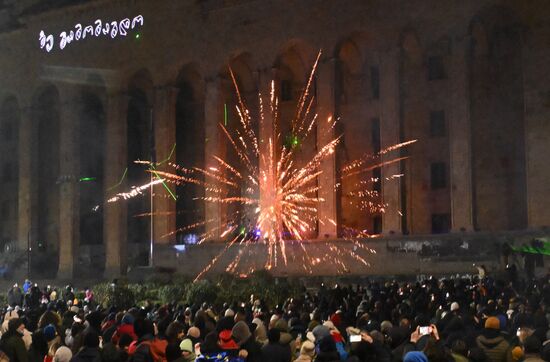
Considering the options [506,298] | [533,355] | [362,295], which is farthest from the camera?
[362,295]

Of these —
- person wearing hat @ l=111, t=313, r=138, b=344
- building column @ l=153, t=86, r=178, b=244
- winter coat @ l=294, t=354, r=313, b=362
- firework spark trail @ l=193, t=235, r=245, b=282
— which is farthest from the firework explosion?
winter coat @ l=294, t=354, r=313, b=362

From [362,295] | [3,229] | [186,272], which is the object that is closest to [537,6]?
[362,295]

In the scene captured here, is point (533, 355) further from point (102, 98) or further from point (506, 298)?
point (102, 98)

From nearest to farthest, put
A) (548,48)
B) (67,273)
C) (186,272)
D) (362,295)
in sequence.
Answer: (362,295) < (548,48) < (186,272) < (67,273)

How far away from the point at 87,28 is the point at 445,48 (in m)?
20.2

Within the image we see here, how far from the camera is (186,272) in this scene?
43.5m

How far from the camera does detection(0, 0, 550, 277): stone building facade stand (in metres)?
37.3

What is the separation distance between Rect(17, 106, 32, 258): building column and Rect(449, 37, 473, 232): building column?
25983mm

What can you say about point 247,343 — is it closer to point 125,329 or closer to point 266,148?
point 125,329

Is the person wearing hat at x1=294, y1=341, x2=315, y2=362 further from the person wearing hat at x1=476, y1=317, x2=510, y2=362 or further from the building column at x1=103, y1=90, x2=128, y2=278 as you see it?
the building column at x1=103, y1=90, x2=128, y2=278

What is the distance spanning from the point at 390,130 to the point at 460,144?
3.41 metres

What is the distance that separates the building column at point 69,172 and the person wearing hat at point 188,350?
A: 38247mm

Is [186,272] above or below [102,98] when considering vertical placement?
below

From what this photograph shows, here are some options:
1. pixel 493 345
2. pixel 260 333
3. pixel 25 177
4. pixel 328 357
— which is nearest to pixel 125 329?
pixel 260 333
